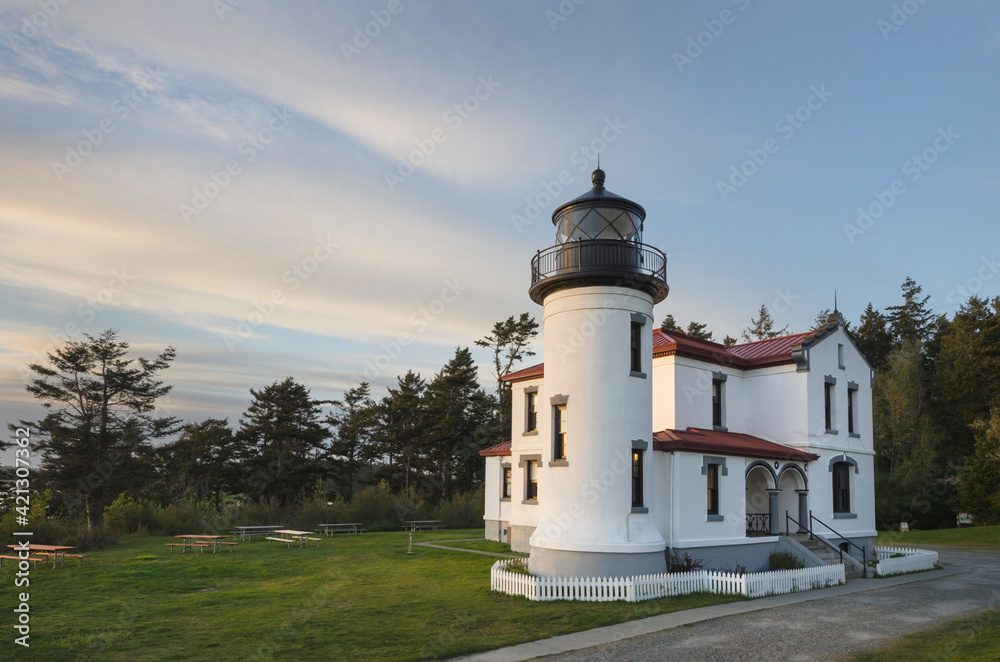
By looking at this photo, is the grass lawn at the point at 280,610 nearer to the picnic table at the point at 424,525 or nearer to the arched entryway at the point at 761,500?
the arched entryway at the point at 761,500

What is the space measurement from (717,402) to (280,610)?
14.9m

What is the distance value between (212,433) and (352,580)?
32725 mm

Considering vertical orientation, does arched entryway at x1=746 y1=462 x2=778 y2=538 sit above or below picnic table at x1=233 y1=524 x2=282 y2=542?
above

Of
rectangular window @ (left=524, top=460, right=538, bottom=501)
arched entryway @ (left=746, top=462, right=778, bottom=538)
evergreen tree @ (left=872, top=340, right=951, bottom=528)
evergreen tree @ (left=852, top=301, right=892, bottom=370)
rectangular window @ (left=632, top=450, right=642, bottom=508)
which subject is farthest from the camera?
evergreen tree @ (left=852, top=301, right=892, bottom=370)

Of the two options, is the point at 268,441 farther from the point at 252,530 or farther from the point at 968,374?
the point at 968,374

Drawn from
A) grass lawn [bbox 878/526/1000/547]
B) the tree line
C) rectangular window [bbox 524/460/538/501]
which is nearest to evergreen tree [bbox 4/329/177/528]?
the tree line

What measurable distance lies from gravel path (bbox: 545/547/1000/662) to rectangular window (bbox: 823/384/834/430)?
5.94 meters

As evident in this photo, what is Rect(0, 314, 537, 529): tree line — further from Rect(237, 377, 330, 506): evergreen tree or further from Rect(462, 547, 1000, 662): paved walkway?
Rect(462, 547, 1000, 662): paved walkway

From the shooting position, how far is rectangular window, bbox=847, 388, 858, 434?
76.8 feet

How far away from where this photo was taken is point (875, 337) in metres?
54.8

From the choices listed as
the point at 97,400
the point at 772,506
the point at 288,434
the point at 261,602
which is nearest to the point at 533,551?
the point at 261,602

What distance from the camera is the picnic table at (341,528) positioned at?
3110cm

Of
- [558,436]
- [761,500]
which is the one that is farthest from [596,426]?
[761,500]

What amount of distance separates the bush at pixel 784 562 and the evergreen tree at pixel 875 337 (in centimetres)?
4153
